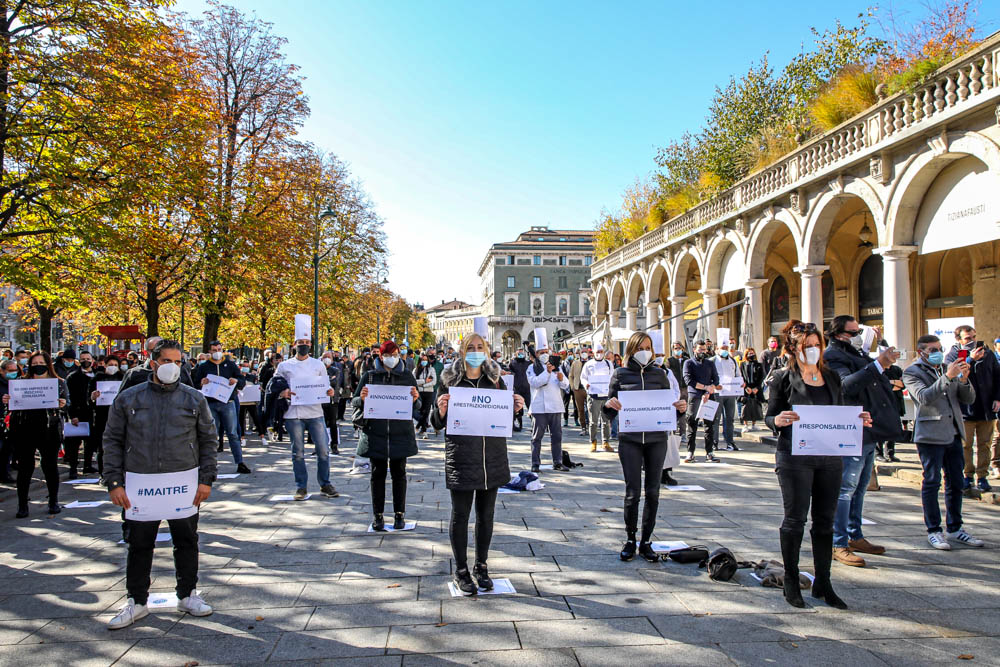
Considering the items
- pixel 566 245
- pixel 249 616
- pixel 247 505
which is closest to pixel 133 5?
pixel 247 505

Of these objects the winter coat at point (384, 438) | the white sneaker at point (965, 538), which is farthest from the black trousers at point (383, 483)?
the white sneaker at point (965, 538)

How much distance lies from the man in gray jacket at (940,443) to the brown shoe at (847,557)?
99cm

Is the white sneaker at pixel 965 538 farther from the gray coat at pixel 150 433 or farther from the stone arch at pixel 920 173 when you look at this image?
the stone arch at pixel 920 173

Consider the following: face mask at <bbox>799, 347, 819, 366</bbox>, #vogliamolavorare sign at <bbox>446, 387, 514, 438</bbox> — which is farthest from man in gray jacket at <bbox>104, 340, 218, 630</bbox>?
face mask at <bbox>799, 347, 819, 366</bbox>

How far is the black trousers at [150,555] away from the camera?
4.47 metres

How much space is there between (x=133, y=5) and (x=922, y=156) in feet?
51.6

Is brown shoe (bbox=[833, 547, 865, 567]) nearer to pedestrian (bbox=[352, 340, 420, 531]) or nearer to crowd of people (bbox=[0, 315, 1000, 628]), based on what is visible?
crowd of people (bbox=[0, 315, 1000, 628])

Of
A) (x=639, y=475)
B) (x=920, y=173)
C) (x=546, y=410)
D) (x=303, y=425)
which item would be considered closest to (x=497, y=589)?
(x=639, y=475)

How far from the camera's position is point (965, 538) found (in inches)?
236

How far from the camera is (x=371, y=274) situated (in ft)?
117

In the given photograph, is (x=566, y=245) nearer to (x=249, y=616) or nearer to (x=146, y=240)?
(x=146, y=240)

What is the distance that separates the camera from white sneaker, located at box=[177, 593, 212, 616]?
14.8 ft

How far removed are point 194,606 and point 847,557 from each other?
16.7 ft

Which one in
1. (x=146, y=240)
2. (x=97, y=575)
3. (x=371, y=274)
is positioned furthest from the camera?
(x=371, y=274)
